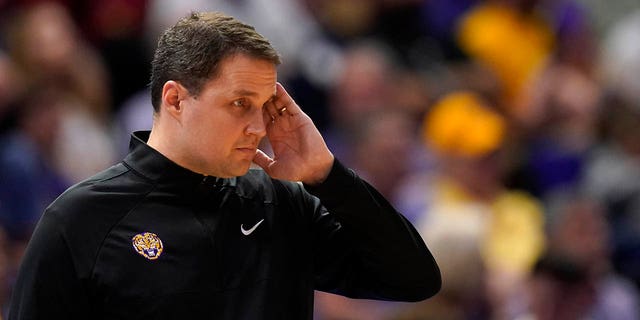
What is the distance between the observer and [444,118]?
299 inches

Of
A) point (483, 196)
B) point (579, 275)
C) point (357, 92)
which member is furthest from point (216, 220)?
point (357, 92)

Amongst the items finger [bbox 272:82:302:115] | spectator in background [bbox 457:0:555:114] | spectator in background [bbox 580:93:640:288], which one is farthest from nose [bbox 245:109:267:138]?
spectator in background [bbox 457:0:555:114]

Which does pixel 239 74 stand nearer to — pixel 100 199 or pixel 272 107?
pixel 272 107

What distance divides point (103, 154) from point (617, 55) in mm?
3708

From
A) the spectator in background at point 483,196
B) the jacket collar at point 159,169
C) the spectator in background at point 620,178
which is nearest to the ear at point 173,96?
the jacket collar at point 159,169

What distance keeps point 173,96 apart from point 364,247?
0.66 meters

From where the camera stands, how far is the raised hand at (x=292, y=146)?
3.30 metres

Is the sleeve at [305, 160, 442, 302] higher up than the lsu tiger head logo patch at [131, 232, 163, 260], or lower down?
higher up

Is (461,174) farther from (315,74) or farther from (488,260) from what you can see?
(315,74)

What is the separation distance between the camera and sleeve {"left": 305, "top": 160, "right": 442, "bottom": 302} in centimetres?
328

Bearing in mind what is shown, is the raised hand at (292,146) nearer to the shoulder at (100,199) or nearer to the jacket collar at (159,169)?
the jacket collar at (159,169)

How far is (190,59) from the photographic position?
3.11 meters

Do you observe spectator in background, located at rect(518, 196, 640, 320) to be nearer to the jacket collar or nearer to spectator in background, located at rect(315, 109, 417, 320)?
spectator in background, located at rect(315, 109, 417, 320)

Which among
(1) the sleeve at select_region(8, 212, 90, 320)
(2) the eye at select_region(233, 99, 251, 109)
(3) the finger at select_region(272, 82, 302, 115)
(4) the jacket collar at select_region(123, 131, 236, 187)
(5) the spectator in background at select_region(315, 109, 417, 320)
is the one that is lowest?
(1) the sleeve at select_region(8, 212, 90, 320)
